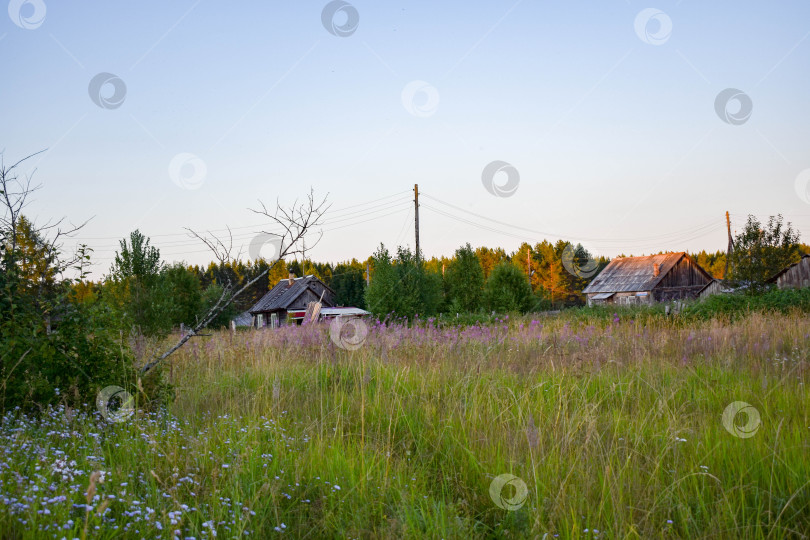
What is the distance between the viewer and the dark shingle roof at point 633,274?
5256 centimetres

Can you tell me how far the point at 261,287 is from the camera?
3903 inches

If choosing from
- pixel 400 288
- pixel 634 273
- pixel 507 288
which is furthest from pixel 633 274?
pixel 400 288

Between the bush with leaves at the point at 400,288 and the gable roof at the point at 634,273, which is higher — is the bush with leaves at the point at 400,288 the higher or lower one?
the lower one

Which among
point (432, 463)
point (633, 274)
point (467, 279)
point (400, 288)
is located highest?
point (633, 274)

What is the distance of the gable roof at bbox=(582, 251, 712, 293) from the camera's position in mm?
52531

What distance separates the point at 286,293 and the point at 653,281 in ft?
119

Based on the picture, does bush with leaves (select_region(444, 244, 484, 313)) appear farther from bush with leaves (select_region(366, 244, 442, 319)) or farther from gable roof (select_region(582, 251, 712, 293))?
gable roof (select_region(582, 251, 712, 293))

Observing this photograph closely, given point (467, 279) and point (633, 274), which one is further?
point (633, 274)

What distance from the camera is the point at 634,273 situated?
2178 inches

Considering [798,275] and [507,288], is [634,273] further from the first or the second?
[507,288]

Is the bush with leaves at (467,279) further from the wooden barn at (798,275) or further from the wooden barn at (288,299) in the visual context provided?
the wooden barn at (798,275)

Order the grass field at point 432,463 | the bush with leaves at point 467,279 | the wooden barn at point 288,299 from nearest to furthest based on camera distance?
the grass field at point 432,463 → the bush with leaves at point 467,279 → the wooden barn at point 288,299

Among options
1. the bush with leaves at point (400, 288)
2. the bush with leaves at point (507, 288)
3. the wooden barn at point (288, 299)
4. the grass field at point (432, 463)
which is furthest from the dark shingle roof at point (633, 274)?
the grass field at point (432, 463)

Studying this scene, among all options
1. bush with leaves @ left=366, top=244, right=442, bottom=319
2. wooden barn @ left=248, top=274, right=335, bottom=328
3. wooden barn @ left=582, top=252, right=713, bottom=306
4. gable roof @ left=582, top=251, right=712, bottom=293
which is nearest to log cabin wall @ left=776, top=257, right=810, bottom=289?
wooden barn @ left=582, top=252, right=713, bottom=306
